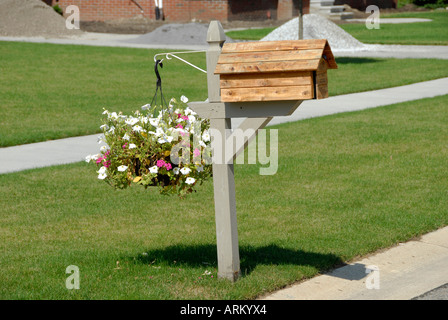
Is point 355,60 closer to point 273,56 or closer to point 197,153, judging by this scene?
point 197,153

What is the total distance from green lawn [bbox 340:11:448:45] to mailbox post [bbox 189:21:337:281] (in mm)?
25317

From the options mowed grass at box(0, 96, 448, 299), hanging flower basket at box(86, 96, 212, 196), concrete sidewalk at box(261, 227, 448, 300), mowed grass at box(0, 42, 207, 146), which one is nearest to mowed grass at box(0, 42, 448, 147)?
mowed grass at box(0, 42, 207, 146)

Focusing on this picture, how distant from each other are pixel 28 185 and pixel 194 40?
21.3m

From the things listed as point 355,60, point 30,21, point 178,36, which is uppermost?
point 30,21

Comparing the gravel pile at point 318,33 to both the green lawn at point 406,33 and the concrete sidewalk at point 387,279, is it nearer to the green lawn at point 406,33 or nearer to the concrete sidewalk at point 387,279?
the green lawn at point 406,33

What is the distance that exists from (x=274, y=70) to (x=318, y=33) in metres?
22.4

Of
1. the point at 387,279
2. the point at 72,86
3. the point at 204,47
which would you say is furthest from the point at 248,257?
the point at 204,47

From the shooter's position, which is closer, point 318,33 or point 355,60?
point 355,60

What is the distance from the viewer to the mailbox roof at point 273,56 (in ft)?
16.1

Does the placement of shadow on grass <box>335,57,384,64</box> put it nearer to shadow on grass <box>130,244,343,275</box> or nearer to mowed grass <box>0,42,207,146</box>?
mowed grass <box>0,42,207,146</box>

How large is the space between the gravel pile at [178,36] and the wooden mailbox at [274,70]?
24110 millimetres

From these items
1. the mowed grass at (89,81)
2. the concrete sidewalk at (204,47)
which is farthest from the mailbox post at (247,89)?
the concrete sidewalk at (204,47)

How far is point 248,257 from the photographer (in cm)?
620
